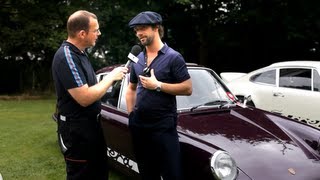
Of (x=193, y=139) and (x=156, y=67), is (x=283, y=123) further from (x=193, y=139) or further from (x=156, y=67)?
(x=156, y=67)

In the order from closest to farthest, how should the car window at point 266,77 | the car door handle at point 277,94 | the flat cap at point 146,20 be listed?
1. the flat cap at point 146,20
2. the car door handle at point 277,94
3. the car window at point 266,77

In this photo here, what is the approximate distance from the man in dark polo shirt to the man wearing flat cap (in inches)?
17.4

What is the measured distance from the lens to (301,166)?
3.95 m

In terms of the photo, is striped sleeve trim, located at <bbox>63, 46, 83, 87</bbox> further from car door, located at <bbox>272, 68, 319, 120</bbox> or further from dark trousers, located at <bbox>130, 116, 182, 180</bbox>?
car door, located at <bbox>272, 68, 319, 120</bbox>

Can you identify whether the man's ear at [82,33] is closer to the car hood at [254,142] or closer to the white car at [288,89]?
the car hood at [254,142]

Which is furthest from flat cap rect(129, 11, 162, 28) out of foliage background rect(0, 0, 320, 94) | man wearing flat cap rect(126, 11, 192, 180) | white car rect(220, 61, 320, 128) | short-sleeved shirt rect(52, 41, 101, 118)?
foliage background rect(0, 0, 320, 94)

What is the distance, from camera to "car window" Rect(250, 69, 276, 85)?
9.34m

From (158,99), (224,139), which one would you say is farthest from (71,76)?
(224,139)

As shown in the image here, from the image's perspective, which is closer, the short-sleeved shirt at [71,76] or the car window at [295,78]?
the short-sleeved shirt at [71,76]

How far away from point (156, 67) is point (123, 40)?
59.9ft

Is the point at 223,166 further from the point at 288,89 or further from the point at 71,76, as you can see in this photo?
the point at 288,89

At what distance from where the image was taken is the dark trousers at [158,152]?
373 centimetres

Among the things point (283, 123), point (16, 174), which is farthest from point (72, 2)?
point (283, 123)

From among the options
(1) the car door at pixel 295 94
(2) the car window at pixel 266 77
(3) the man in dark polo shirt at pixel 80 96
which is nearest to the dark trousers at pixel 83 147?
(3) the man in dark polo shirt at pixel 80 96
